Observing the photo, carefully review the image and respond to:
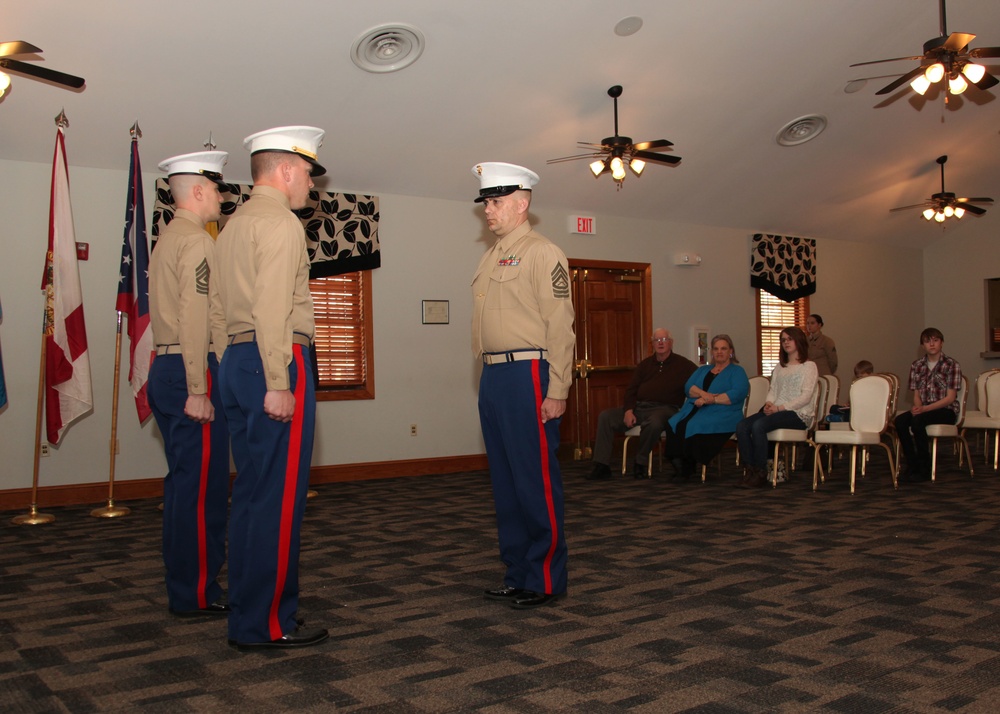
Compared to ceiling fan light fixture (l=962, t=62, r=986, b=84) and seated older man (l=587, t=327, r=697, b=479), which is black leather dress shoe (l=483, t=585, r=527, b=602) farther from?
ceiling fan light fixture (l=962, t=62, r=986, b=84)

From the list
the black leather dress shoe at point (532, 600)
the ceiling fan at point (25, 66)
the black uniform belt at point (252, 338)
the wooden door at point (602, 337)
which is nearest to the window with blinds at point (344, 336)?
the wooden door at point (602, 337)

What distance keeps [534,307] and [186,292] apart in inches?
49.3

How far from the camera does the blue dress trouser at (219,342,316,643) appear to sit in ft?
8.63

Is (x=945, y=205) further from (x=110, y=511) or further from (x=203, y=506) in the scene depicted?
(x=203, y=506)

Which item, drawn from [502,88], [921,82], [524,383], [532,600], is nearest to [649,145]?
[502,88]

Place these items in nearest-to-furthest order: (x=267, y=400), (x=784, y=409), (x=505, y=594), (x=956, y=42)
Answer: (x=267, y=400), (x=505, y=594), (x=956, y=42), (x=784, y=409)

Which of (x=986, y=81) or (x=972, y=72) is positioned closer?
(x=972, y=72)

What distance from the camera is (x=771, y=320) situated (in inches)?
426

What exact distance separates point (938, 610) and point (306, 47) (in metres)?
4.86

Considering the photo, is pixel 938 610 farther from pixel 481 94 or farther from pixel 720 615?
pixel 481 94

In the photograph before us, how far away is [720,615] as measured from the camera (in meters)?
3.10

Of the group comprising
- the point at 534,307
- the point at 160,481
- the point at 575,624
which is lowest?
the point at 575,624

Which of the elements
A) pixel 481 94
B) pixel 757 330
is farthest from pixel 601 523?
pixel 757 330

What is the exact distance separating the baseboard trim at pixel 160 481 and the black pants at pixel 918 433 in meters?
3.71
